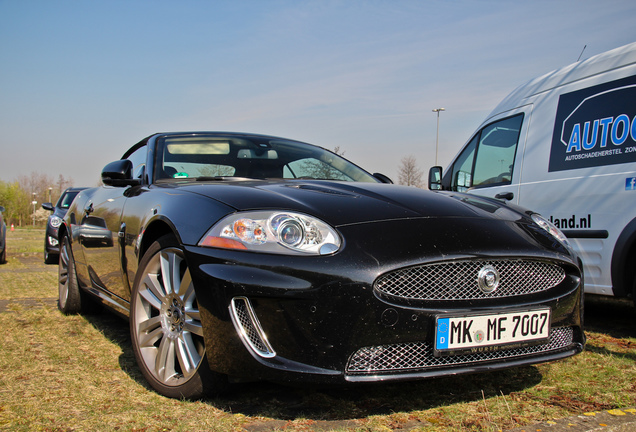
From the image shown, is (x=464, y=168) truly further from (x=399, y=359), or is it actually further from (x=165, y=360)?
(x=165, y=360)

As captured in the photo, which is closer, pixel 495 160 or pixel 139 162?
pixel 139 162

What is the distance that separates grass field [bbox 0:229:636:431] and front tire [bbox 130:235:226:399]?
88 mm

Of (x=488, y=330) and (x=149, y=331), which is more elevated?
(x=488, y=330)

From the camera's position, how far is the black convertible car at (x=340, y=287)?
2.06 meters

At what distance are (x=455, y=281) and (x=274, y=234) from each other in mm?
729

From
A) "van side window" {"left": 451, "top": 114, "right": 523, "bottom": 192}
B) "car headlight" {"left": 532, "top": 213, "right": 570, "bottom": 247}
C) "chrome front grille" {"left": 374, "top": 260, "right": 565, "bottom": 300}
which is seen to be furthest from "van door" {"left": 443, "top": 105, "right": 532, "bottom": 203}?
"chrome front grille" {"left": 374, "top": 260, "right": 565, "bottom": 300}

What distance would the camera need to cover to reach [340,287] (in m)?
2.05

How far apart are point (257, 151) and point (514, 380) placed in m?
2.06

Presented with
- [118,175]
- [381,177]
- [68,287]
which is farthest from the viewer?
[68,287]

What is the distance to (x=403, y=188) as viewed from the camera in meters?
3.04

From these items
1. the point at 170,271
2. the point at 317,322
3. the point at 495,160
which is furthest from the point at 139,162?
the point at 495,160

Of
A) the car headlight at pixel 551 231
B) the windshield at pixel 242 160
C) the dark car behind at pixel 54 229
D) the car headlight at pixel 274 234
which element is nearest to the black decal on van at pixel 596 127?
the car headlight at pixel 551 231

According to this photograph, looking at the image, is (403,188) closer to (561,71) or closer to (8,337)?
(561,71)

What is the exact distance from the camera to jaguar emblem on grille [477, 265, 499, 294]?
7.25 ft
